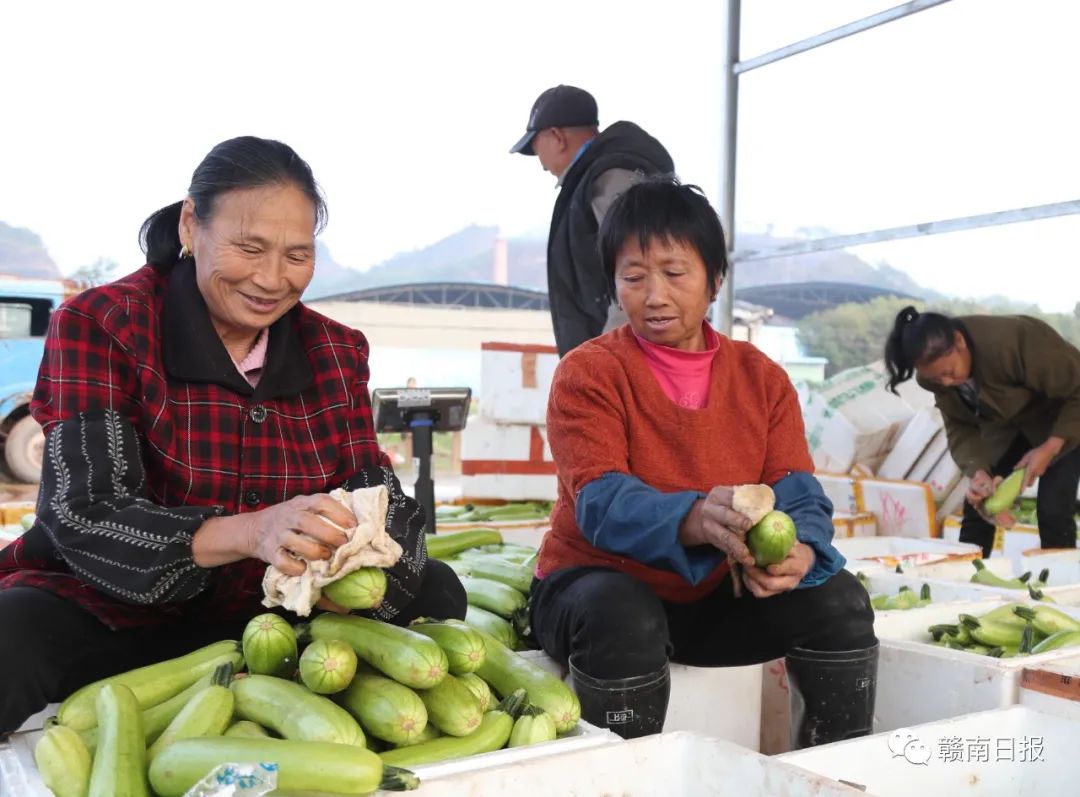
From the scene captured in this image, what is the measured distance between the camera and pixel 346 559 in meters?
1.60

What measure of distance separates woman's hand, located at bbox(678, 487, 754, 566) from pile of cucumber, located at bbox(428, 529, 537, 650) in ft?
2.13

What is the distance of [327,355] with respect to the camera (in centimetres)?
222

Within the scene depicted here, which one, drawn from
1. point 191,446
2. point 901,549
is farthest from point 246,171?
point 901,549

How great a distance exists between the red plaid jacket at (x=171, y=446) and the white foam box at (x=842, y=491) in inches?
164

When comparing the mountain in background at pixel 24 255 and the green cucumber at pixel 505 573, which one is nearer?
the green cucumber at pixel 505 573

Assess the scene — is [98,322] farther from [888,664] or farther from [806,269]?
[806,269]

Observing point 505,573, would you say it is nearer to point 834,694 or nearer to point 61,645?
point 834,694

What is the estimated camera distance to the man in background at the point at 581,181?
4.03 meters

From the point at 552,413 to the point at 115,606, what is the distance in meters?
0.95

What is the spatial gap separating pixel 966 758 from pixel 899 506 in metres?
4.00

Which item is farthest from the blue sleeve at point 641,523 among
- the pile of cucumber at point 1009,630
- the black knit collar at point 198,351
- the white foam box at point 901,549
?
the white foam box at point 901,549

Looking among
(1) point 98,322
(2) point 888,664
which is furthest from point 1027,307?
(1) point 98,322

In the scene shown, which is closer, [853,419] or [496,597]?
[496,597]

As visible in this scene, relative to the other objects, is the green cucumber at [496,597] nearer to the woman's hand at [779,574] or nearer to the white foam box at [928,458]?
the woman's hand at [779,574]
